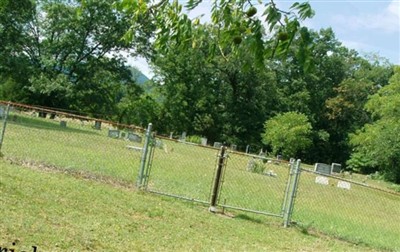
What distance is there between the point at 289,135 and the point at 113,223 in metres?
45.7

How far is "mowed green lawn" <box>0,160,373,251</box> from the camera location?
→ 6.64 meters

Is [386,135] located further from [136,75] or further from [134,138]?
[136,75]

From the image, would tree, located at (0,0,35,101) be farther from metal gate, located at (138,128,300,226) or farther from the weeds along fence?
metal gate, located at (138,128,300,226)

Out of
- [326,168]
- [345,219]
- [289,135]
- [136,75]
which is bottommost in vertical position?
[345,219]

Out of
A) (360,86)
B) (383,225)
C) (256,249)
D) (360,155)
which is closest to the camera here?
(256,249)

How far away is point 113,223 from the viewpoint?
8039 mm

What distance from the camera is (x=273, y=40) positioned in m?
2.02

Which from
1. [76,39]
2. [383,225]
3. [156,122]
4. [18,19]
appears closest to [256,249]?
[383,225]

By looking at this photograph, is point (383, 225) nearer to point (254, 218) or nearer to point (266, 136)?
point (254, 218)

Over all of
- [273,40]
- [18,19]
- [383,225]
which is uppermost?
[18,19]

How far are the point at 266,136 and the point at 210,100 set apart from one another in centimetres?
974

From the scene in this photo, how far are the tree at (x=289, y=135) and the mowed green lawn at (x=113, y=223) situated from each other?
4169cm

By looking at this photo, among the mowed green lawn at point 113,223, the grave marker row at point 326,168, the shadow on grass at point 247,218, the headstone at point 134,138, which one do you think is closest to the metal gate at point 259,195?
the shadow on grass at point 247,218

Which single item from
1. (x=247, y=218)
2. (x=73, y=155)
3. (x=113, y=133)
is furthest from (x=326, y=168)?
(x=247, y=218)
